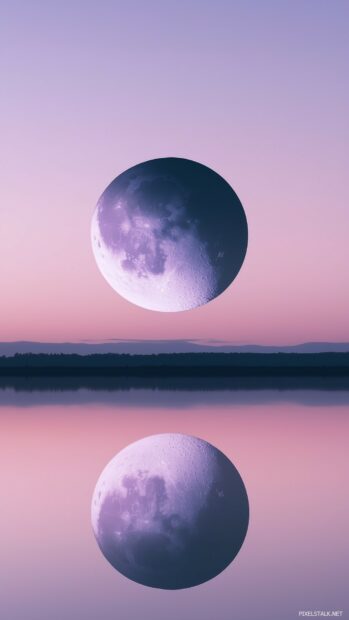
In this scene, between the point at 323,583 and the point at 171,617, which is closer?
the point at 171,617

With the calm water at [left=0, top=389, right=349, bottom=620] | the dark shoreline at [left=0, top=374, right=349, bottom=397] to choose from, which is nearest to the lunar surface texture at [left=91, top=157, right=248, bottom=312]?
the calm water at [left=0, top=389, right=349, bottom=620]

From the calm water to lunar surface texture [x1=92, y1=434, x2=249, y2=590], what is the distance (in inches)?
8.4

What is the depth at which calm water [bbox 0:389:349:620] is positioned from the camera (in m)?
10.1

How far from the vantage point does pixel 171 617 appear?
9633 mm

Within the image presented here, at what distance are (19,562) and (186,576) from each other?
2.38 m

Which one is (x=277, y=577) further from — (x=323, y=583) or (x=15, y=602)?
(x=15, y=602)

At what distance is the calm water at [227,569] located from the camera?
10.1 metres

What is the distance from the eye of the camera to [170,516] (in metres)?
13.8

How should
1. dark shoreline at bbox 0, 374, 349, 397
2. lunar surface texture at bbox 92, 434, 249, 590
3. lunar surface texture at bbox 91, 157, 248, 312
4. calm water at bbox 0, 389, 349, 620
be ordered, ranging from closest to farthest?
calm water at bbox 0, 389, 349, 620 < lunar surface texture at bbox 92, 434, 249, 590 < lunar surface texture at bbox 91, 157, 248, 312 < dark shoreline at bbox 0, 374, 349, 397

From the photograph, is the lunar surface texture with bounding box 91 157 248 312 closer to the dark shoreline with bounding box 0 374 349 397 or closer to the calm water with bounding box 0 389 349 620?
the calm water with bounding box 0 389 349 620

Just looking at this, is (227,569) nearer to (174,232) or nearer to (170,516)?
(170,516)

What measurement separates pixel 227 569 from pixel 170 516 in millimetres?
2659

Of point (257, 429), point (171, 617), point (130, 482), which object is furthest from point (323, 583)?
point (257, 429)

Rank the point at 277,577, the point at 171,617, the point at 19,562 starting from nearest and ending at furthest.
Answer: the point at 171,617 < the point at 277,577 < the point at 19,562
